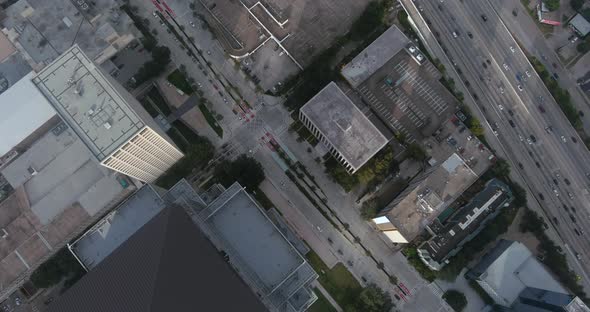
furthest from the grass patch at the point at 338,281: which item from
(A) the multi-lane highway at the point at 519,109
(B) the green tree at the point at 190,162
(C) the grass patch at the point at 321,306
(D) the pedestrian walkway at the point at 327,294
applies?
(A) the multi-lane highway at the point at 519,109

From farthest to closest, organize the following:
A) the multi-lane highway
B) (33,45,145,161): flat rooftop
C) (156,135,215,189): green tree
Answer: the multi-lane highway, (156,135,215,189): green tree, (33,45,145,161): flat rooftop

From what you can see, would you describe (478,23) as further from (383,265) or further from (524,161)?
(383,265)

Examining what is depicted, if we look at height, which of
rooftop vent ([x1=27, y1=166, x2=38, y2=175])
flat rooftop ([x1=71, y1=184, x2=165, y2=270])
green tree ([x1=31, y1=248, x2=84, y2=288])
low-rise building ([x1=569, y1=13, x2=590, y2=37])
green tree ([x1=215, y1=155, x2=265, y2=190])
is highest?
rooftop vent ([x1=27, y1=166, x2=38, y2=175])

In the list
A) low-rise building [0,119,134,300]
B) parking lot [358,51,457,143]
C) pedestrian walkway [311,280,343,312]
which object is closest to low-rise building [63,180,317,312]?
pedestrian walkway [311,280,343,312]

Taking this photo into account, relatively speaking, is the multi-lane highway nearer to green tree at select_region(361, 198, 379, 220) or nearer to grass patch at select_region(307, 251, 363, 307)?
green tree at select_region(361, 198, 379, 220)

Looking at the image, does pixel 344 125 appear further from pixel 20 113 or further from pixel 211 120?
pixel 20 113

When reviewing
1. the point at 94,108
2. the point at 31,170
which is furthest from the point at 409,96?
the point at 31,170

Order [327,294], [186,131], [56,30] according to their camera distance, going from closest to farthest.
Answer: [327,294] → [56,30] → [186,131]
